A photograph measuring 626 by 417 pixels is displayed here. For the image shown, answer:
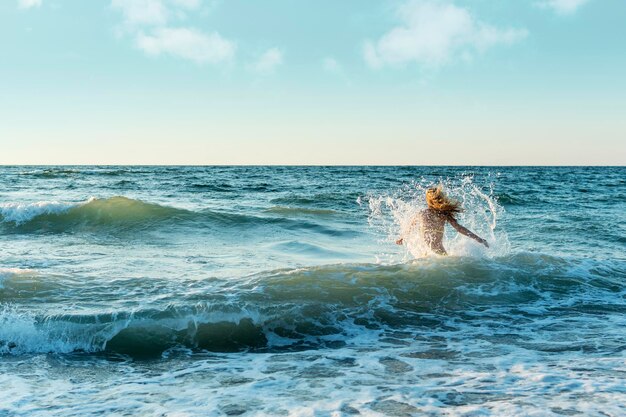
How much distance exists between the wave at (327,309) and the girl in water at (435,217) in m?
0.74

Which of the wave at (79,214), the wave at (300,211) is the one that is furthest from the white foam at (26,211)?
the wave at (300,211)

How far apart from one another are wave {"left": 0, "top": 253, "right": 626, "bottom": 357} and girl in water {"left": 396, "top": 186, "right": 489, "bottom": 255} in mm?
736

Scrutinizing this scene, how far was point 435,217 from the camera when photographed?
9.60 m

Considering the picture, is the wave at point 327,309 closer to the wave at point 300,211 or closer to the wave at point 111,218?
the wave at point 111,218

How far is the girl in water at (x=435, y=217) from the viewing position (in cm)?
944

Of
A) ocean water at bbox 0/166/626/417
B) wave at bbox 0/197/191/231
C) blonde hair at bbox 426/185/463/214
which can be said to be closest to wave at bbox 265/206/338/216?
wave at bbox 0/197/191/231

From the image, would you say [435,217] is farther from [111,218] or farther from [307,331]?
[111,218]

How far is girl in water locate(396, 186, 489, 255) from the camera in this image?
9438mm

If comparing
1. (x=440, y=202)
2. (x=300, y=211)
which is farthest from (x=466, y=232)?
(x=300, y=211)

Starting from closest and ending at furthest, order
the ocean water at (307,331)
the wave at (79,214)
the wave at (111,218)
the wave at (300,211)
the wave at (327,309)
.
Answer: the ocean water at (307,331)
the wave at (327,309)
the wave at (111,218)
the wave at (79,214)
the wave at (300,211)

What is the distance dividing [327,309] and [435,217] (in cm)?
361

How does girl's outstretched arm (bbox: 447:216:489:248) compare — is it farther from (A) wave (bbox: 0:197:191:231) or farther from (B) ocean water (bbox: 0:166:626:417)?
(A) wave (bbox: 0:197:191:231)

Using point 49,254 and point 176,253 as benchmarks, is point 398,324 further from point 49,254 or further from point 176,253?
point 49,254

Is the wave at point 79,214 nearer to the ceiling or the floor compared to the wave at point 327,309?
nearer to the ceiling
